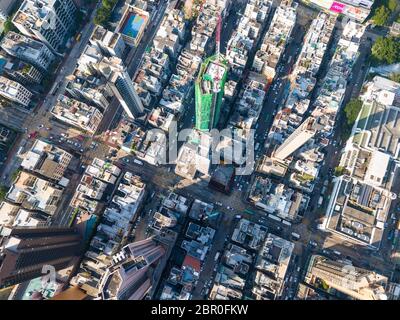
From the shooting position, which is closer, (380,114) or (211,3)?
(380,114)

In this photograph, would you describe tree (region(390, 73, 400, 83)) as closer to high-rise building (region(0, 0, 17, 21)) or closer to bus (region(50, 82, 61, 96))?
bus (region(50, 82, 61, 96))

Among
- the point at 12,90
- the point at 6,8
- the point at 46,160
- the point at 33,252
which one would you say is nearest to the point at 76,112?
the point at 46,160

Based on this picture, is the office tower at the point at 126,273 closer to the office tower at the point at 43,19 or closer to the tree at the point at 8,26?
the office tower at the point at 43,19

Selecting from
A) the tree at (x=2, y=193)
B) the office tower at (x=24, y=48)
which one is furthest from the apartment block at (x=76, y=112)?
the tree at (x=2, y=193)

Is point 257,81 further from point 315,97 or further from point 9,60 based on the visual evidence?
point 9,60

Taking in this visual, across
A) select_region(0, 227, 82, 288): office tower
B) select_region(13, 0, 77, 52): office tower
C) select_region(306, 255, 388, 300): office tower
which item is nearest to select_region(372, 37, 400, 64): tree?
select_region(306, 255, 388, 300): office tower
